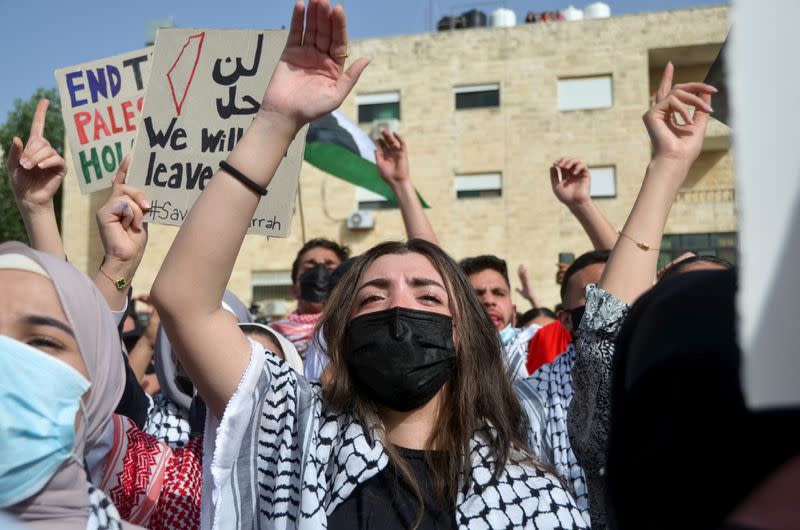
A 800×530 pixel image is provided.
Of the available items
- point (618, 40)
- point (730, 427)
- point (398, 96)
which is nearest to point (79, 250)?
point (398, 96)

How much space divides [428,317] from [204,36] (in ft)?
6.23

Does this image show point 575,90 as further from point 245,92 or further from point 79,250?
point 245,92

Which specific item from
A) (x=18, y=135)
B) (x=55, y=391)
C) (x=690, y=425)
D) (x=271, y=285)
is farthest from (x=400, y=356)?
(x=18, y=135)

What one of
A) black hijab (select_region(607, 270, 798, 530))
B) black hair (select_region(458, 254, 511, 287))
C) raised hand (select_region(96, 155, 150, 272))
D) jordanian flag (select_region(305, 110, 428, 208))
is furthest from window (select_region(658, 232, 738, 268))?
black hijab (select_region(607, 270, 798, 530))

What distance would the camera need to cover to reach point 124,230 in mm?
2729

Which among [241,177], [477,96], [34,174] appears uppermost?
[477,96]

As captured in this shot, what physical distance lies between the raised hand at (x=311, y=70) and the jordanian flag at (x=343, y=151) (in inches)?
155

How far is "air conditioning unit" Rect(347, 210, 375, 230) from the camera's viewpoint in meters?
20.2

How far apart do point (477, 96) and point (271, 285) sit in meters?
7.52

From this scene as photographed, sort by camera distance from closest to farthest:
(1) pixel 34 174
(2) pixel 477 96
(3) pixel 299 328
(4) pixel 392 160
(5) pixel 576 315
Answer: (1) pixel 34 174, (5) pixel 576 315, (4) pixel 392 160, (3) pixel 299 328, (2) pixel 477 96

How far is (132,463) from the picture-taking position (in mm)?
2314

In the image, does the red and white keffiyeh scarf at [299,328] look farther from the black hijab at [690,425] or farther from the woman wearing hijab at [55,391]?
the black hijab at [690,425]

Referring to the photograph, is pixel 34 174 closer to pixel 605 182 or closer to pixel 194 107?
pixel 194 107

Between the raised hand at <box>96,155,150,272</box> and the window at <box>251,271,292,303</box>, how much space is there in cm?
1815
